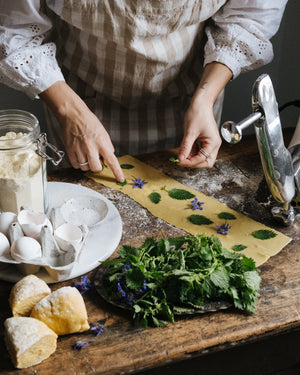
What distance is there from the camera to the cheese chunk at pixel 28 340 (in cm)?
69

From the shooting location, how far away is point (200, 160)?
1.18 metres

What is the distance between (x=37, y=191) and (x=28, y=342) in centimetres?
36

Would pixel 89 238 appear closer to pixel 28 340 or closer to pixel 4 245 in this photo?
pixel 4 245

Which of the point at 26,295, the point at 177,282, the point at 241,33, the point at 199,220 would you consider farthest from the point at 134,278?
the point at 241,33

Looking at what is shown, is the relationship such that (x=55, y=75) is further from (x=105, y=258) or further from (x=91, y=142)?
(x=105, y=258)

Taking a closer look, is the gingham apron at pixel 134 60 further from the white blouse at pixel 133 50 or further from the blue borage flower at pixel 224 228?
the blue borage flower at pixel 224 228

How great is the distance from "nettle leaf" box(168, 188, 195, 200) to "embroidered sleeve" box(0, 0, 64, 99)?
0.39m

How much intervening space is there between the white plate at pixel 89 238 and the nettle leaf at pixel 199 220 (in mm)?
156

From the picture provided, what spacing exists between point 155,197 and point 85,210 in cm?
18

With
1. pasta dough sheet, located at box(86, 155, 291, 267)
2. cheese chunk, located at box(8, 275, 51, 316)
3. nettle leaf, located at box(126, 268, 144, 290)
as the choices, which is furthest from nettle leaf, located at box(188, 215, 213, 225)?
cheese chunk, located at box(8, 275, 51, 316)

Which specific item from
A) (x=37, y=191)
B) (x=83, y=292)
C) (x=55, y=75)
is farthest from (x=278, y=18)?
(x=83, y=292)

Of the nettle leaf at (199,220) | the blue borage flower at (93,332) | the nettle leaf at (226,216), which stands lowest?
the blue borage flower at (93,332)

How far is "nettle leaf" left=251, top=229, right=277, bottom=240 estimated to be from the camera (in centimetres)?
99

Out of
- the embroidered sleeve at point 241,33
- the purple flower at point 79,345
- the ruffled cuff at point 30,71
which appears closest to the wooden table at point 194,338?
the purple flower at point 79,345
